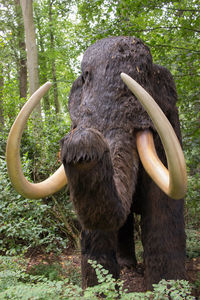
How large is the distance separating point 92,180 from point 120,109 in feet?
3.21

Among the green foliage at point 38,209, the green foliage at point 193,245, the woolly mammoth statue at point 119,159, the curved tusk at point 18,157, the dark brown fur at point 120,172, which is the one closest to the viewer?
the woolly mammoth statue at point 119,159

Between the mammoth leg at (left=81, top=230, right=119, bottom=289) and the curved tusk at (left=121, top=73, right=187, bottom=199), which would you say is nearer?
the curved tusk at (left=121, top=73, right=187, bottom=199)

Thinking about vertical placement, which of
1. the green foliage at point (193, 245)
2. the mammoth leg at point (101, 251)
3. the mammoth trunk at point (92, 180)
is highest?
the mammoth trunk at point (92, 180)

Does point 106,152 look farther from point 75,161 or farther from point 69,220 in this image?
point 69,220

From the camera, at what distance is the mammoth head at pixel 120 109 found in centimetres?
185

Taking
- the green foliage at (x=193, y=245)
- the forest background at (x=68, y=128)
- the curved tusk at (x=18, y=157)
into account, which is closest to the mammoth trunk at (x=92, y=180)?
the curved tusk at (x=18, y=157)

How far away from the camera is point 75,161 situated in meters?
1.59

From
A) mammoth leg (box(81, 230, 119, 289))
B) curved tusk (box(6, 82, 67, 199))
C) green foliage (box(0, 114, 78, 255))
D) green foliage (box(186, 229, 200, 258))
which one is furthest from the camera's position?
green foliage (box(186, 229, 200, 258))

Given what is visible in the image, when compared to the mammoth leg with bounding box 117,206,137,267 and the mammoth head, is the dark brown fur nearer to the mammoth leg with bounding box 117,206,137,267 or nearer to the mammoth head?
the mammoth head

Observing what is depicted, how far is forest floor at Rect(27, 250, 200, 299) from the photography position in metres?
3.35

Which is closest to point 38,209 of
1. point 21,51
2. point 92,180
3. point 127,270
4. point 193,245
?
point 127,270

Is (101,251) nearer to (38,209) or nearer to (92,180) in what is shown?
(92,180)

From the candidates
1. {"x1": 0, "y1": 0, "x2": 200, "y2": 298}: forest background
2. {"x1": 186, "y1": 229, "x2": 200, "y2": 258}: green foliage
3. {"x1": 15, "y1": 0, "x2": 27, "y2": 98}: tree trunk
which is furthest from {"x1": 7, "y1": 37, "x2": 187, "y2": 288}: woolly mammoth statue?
{"x1": 15, "y1": 0, "x2": 27, "y2": 98}: tree trunk

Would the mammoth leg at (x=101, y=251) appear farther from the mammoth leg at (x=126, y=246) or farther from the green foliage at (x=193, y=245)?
the green foliage at (x=193, y=245)
